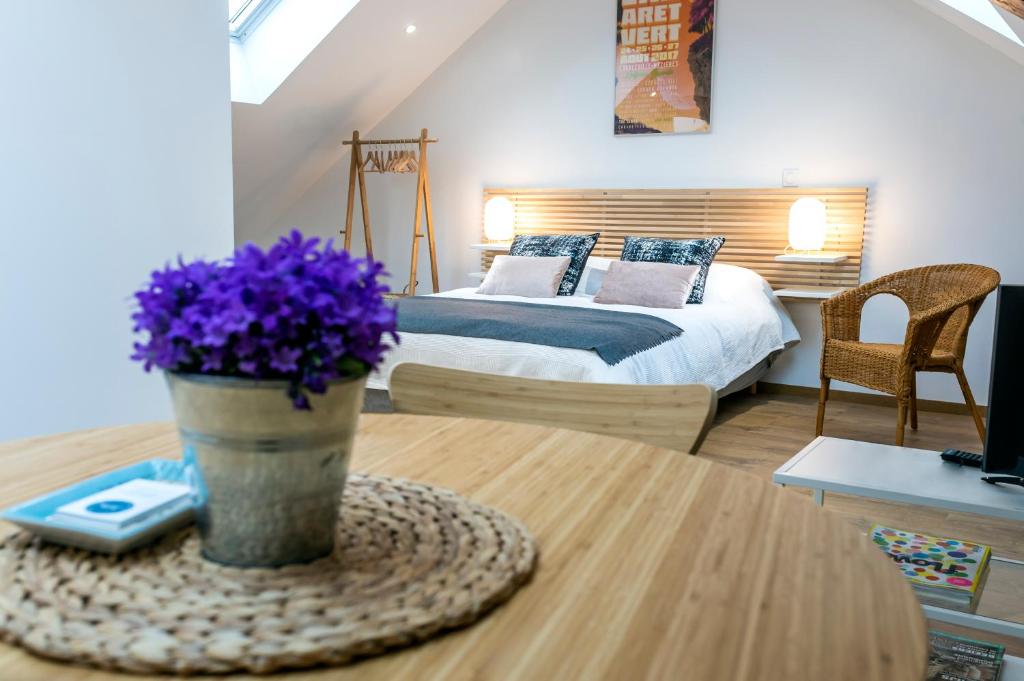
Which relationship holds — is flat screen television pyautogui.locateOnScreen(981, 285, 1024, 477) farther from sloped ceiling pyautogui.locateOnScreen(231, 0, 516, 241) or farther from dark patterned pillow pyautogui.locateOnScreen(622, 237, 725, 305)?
sloped ceiling pyautogui.locateOnScreen(231, 0, 516, 241)

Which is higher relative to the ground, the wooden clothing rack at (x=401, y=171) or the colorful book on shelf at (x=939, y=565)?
the wooden clothing rack at (x=401, y=171)

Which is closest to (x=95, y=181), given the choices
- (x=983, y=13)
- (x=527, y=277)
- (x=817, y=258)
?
(x=527, y=277)

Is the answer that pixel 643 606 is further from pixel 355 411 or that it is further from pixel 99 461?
pixel 99 461

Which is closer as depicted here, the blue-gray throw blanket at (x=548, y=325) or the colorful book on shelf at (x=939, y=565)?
the colorful book on shelf at (x=939, y=565)

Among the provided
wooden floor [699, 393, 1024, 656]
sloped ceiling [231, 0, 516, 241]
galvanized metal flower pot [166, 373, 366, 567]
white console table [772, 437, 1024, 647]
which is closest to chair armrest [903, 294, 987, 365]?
wooden floor [699, 393, 1024, 656]

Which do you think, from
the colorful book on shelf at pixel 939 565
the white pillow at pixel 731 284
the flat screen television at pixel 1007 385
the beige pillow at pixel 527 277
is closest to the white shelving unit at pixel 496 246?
the beige pillow at pixel 527 277

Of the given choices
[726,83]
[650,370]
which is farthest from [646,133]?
[650,370]

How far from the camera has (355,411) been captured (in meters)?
0.78

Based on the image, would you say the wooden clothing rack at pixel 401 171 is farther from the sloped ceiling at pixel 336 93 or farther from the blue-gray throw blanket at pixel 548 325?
the blue-gray throw blanket at pixel 548 325

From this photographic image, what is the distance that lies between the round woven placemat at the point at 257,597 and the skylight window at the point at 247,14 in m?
4.70

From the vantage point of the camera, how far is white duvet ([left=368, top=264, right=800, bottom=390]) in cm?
334

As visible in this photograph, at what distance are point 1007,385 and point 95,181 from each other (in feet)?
7.10

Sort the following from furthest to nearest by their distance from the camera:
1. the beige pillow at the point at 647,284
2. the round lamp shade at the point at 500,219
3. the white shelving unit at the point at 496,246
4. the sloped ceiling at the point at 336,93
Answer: the round lamp shade at the point at 500,219, the white shelving unit at the point at 496,246, the sloped ceiling at the point at 336,93, the beige pillow at the point at 647,284

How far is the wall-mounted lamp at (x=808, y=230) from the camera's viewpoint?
4746 millimetres
